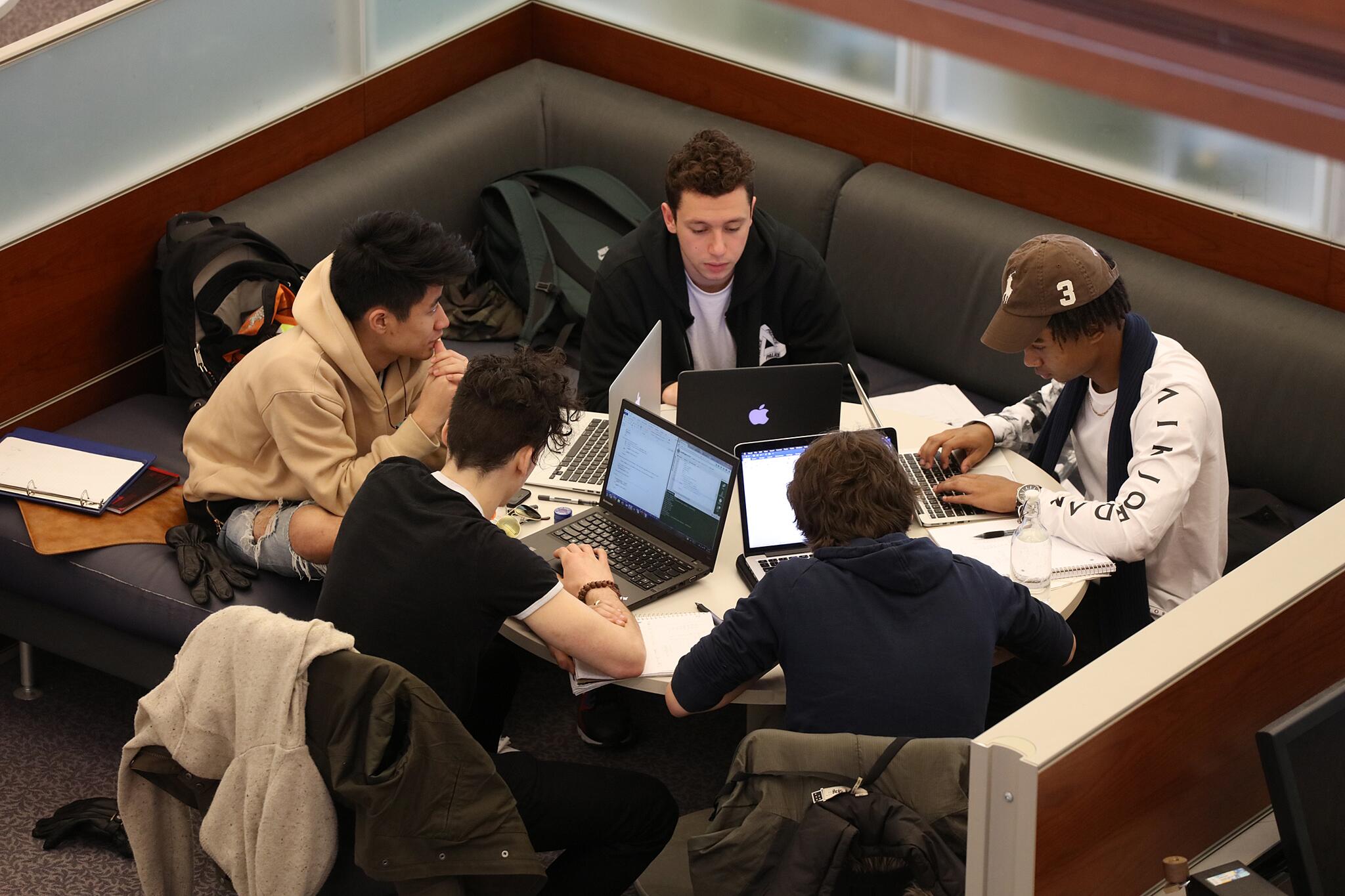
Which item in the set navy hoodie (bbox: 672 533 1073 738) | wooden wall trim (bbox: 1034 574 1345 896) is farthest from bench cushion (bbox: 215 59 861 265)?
wooden wall trim (bbox: 1034 574 1345 896)

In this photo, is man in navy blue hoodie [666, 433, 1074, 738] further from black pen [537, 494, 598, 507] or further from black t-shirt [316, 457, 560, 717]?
black pen [537, 494, 598, 507]

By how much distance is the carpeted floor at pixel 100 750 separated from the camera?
2.80 metres

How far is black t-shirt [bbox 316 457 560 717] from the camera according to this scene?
2193 millimetres

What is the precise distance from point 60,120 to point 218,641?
77.7 inches

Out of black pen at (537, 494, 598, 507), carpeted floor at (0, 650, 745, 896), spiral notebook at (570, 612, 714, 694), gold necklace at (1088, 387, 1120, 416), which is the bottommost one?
carpeted floor at (0, 650, 745, 896)

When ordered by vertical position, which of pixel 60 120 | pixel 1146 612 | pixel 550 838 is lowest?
pixel 550 838

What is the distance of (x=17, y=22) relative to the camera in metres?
5.12

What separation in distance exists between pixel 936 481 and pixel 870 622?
836mm

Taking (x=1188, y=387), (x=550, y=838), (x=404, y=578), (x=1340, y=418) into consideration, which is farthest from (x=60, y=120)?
(x=1340, y=418)

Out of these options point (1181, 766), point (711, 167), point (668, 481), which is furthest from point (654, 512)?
point (1181, 766)

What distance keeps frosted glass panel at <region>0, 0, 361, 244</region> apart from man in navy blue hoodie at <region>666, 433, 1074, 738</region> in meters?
2.25

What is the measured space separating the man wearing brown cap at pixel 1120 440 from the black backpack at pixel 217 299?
1.71 m

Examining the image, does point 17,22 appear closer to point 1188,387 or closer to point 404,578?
point 404,578

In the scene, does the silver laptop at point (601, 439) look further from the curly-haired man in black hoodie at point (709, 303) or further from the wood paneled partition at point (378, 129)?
the wood paneled partition at point (378, 129)
